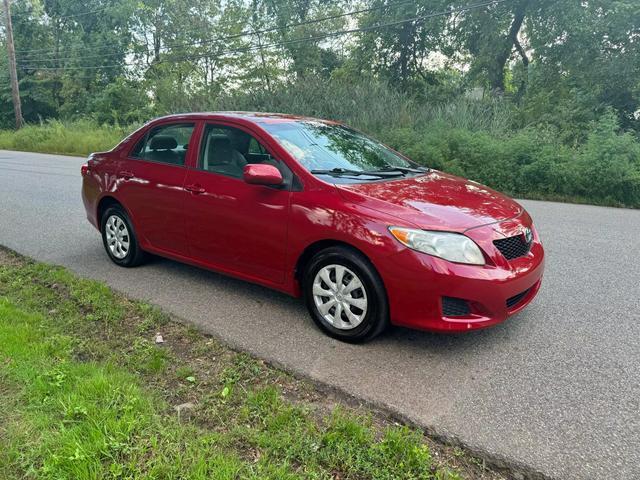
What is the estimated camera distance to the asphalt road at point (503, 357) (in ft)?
8.25

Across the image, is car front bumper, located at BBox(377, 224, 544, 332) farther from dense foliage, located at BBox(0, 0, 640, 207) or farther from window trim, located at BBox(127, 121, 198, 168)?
dense foliage, located at BBox(0, 0, 640, 207)

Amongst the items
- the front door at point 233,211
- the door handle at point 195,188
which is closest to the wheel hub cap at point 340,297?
the front door at point 233,211

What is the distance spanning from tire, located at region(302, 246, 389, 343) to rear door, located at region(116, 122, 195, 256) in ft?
5.18

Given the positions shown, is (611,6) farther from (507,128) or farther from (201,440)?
Answer: (201,440)

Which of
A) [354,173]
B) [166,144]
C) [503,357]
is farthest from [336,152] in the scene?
[503,357]

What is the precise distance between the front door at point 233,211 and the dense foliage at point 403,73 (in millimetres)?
8679

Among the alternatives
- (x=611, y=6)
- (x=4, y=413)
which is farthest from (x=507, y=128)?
(x=4, y=413)

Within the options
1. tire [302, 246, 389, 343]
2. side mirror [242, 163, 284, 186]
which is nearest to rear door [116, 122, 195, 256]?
side mirror [242, 163, 284, 186]

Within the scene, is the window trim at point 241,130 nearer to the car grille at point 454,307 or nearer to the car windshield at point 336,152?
the car windshield at point 336,152

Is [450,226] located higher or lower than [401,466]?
higher

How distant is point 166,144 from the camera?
4.89 meters

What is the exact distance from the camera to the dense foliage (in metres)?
11.6

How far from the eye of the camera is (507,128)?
526 inches

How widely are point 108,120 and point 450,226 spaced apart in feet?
122
